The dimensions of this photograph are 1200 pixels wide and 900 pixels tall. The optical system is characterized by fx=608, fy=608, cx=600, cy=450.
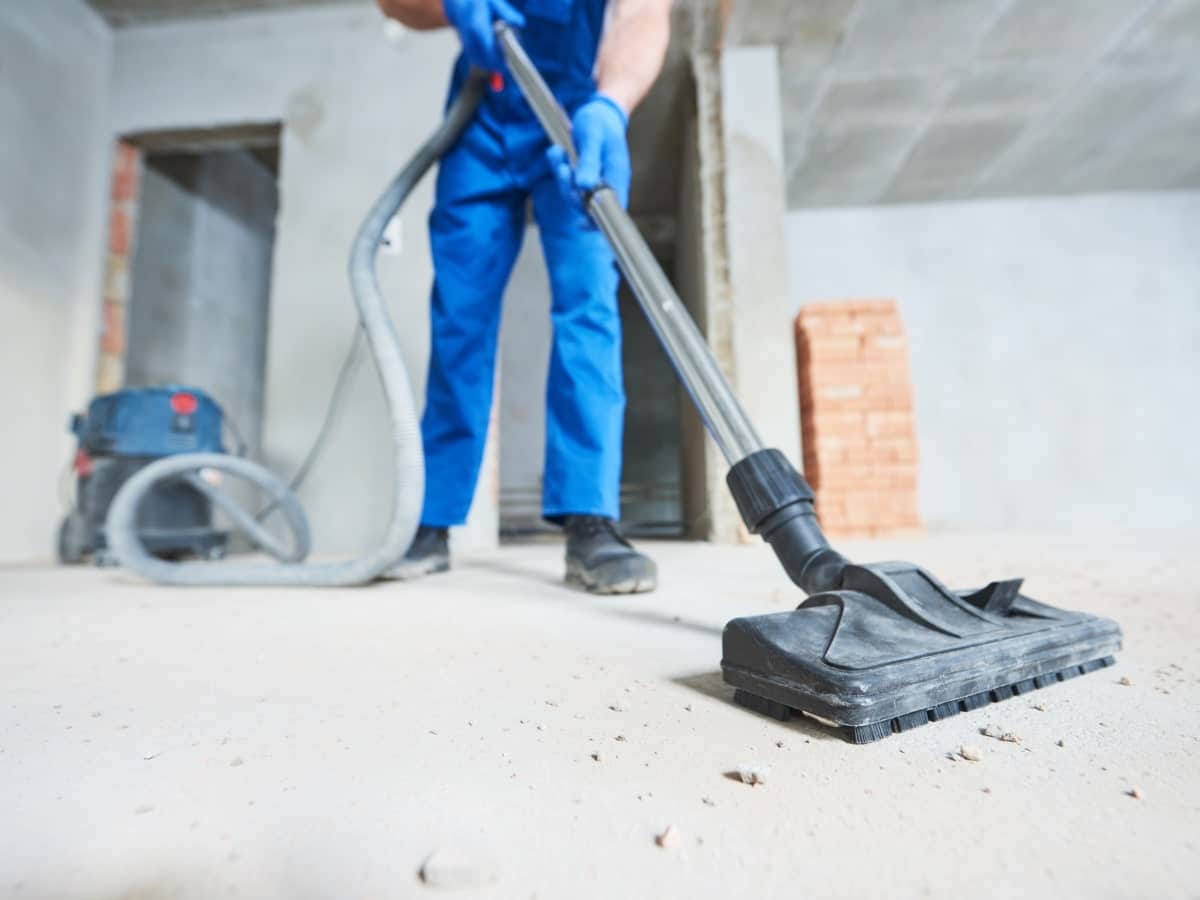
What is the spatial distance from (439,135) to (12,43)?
216 cm

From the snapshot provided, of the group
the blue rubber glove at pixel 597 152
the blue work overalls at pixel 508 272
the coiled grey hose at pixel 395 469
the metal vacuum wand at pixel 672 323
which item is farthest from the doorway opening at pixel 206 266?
the metal vacuum wand at pixel 672 323

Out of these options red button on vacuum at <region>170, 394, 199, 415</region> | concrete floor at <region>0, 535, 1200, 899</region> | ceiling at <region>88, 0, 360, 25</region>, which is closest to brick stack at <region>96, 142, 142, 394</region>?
ceiling at <region>88, 0, 360, 25</region>

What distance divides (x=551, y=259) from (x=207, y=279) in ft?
9.66

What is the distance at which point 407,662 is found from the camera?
22.3 inches

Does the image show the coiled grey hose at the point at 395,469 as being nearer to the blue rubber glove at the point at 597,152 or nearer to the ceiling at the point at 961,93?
the blue rubber glove at the point at 597,152

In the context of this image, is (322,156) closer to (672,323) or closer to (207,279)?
(207,279)

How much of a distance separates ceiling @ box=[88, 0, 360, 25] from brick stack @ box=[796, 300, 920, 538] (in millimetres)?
2485

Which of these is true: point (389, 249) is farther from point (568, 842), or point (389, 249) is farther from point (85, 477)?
point (568, 842)

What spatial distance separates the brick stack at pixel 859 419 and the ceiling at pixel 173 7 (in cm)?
249

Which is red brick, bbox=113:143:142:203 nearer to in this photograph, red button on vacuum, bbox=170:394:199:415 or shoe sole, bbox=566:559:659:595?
red button on vacuum, bbox=170:394:199:415

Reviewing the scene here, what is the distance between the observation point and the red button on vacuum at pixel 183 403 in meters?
1.88

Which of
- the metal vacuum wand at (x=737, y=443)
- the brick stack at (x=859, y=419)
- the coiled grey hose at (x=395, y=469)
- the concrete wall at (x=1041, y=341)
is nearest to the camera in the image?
the metal vacuum wand at (x=737, y=443)

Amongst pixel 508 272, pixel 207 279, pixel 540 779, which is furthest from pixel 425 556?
pixel 207 279

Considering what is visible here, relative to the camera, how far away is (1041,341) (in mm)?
4047
